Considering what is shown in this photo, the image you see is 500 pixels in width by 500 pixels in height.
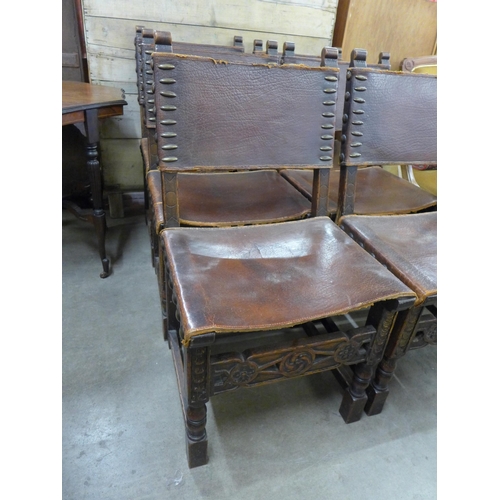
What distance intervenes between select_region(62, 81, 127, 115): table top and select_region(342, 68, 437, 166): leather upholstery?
91 centimetres

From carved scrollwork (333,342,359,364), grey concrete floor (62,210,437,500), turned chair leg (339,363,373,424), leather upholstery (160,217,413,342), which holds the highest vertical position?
leather upholstery (160,217,413,342)

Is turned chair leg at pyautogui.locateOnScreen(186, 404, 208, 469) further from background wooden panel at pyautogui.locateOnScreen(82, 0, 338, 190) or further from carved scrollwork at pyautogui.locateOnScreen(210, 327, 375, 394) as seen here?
background wooden panel at pyautogui.locateOnScreen(82, 0, 338, 190)

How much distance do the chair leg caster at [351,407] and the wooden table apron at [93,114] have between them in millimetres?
1136

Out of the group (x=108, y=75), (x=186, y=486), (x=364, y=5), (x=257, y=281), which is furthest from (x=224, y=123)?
(x=364, y=5)

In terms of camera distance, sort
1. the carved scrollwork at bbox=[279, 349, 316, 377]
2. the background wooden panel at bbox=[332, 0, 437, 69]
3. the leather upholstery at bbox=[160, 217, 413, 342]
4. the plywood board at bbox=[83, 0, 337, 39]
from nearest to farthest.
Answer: the leather upholstery at bbox=[160, 217, 413, 342]
the carved scrollwork at bbox=[279, 349, 316, 377]
the plywood board at bbox=[83, 0, 337, 39]
the background wooden panel at bbox=[332, 0, 437, 69]

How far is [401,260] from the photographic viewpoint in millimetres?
953

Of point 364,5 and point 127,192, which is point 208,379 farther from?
point 364,5

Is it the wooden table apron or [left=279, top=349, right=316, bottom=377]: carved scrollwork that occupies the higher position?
the wooden table apron

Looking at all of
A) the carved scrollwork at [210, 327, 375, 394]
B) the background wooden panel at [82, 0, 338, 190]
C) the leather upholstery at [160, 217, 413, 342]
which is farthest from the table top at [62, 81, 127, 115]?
the carved scrollwork at [210, 327, 375, 394]

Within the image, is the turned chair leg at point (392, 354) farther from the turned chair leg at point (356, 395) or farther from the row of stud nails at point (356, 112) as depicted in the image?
the row of stud nails at point (356, 112)

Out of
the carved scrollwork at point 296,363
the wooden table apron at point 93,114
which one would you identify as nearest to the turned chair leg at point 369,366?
the carved scrollwork at point 296,363

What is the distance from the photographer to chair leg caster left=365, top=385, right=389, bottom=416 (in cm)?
108

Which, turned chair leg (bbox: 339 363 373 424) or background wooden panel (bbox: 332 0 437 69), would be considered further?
background wooden panel (bbox: 332 0 437 69)

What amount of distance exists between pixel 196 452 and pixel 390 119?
3.70 feet
